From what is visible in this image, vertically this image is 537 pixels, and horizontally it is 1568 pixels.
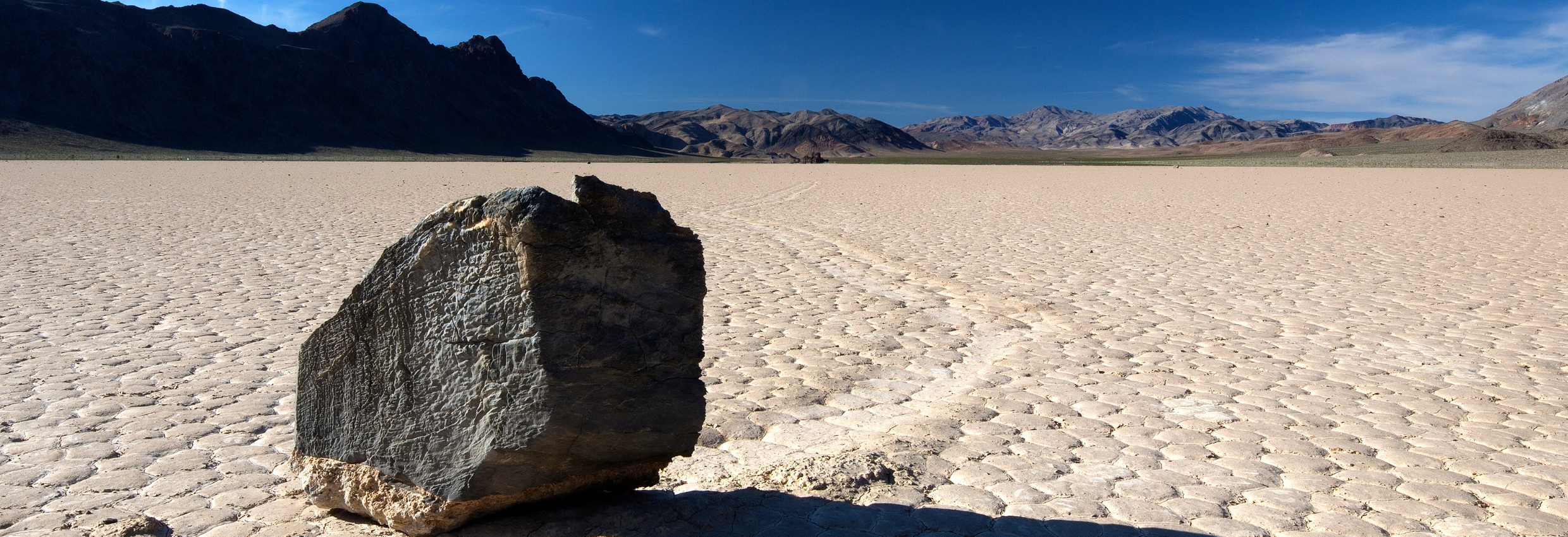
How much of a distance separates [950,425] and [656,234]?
1.74m

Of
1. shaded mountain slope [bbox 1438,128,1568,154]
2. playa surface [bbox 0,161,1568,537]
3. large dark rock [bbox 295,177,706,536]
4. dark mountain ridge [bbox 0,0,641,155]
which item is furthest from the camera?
dark mountain ridge [bbox 0,0,641,155]

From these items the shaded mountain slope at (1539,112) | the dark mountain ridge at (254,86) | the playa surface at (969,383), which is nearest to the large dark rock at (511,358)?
the playa surface at (969,383)

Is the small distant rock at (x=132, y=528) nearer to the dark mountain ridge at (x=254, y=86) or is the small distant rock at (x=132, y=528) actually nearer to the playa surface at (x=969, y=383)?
the playa surface at (x=969, y=383)

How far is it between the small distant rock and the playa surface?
88 mm

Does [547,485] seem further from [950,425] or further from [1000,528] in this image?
[950,425]

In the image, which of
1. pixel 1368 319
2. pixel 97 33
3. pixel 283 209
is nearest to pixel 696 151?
pixel 97 33

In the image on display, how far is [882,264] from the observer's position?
8.82 metres

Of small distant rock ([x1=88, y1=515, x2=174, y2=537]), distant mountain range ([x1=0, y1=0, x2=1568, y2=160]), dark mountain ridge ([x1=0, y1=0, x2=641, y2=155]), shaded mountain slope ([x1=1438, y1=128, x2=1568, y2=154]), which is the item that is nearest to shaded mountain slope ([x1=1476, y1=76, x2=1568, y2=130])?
distant mountain range ([x1=0, y1=0, x2=1568, y2=160])

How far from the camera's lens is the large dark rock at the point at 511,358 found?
2.29m

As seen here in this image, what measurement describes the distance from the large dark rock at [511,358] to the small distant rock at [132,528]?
16.5 inches

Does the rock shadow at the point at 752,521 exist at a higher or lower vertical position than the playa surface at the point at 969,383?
higher

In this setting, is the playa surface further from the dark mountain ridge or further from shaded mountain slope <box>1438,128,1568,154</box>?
the dark mountain ridge

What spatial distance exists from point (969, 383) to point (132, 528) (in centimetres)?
314

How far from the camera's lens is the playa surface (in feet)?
9.29
